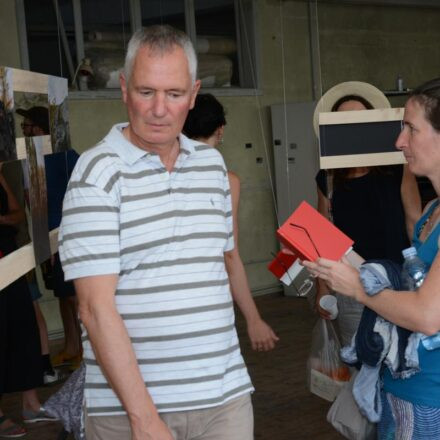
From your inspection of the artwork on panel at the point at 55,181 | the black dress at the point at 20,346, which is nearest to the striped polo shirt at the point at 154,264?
the artwork on panel at the point at 55,181

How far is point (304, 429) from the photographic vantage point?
184 inches

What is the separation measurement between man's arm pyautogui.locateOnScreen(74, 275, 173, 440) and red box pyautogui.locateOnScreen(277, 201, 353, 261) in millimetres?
709

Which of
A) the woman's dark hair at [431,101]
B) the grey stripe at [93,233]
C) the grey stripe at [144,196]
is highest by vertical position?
the woman's dark hair at [431,101]

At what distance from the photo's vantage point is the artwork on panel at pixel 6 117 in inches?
95.3

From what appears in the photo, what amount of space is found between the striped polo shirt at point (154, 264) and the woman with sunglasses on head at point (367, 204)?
1.68 m

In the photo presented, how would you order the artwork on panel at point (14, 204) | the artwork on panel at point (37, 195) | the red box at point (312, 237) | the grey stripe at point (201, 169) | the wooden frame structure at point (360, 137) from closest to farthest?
the grey stripe at point (201, 169) < the red box at point (312, 237) < the artwork on panel at point (14, 204) < the artwork on panel at point (37, 195) < the wooden frame structure at point (360, 137)

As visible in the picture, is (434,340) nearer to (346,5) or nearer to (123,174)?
(123,174)

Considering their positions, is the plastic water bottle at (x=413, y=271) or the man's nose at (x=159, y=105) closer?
the man's nose at (x=159, y=105)

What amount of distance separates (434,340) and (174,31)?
1070mm

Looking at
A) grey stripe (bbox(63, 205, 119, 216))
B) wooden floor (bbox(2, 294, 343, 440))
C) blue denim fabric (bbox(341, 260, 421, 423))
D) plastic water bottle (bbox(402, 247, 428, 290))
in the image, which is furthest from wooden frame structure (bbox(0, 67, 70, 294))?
wooden floor (bbox(2, 294, 343, 440))

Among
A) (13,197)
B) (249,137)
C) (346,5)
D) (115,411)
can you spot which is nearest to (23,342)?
(13,197)

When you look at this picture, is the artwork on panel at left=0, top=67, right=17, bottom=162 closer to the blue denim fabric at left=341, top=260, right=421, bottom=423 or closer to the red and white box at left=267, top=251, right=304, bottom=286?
the red and white box at left=267, top=251, right=304, bottom=286

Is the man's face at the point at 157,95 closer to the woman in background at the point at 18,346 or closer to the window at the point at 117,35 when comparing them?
the woman in background at the point at 18,346

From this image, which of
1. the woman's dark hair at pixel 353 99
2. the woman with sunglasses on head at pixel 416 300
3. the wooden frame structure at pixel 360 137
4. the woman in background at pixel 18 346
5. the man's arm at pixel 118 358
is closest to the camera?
the man's arm at pixel 118 358
